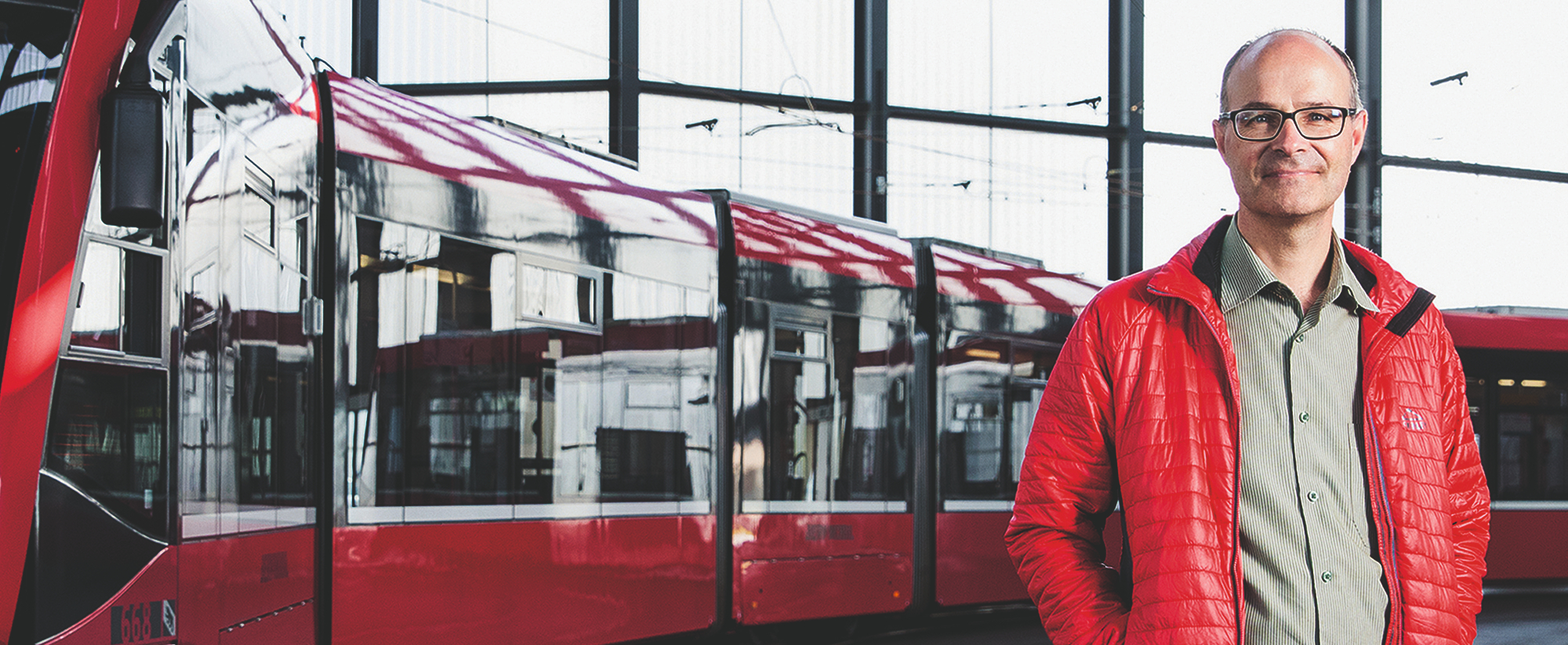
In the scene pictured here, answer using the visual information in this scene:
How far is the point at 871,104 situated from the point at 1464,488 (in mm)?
16419

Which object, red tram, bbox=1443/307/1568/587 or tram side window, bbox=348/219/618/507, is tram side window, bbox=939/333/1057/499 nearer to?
tram side window, bbox=348/219/618/507

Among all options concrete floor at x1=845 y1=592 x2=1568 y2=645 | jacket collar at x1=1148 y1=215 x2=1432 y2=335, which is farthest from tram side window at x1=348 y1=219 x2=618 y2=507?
jacket collar at x1=1148 y1=215 x2=1432 y2=335

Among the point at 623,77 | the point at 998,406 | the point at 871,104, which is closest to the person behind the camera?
the point at 998,406

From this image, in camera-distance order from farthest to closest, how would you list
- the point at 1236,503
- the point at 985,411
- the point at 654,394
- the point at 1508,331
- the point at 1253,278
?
the point at 1508,331 → the point at 985,411 → the point at 654,394 → the point at 1253,278 → the point at 1236,503

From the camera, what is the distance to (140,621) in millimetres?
4336

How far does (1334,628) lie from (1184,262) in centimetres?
59

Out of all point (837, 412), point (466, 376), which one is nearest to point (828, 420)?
point (837, 412)

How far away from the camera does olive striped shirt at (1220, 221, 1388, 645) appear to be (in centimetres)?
209

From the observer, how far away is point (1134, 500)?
2.18 m

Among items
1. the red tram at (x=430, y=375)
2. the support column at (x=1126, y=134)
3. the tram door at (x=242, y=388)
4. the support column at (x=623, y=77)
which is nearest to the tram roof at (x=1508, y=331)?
the red tram at (x=430, y=375)

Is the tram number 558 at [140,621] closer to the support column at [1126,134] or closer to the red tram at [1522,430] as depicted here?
the red tram at [1522,430]

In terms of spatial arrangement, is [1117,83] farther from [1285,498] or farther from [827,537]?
[1285,498]

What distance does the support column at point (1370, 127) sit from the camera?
2138cm

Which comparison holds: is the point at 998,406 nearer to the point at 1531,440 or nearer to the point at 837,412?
the point at 837,412
